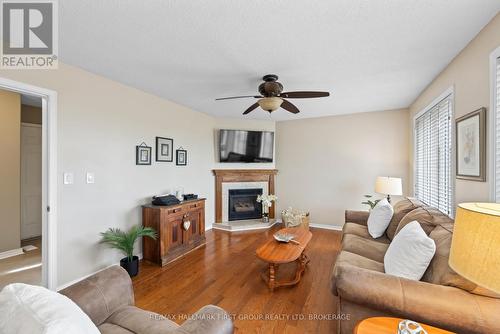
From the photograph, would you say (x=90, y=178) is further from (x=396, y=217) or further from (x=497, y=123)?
(x=497, y=123)

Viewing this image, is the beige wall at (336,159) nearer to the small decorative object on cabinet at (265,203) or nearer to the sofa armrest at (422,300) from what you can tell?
the small decorative object on cabinet at (265,203)

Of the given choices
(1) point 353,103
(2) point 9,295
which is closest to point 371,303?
(2) point 9,295

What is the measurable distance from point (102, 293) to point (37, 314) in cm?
64

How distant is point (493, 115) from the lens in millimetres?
1588

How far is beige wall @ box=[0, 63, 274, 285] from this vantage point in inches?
93.1

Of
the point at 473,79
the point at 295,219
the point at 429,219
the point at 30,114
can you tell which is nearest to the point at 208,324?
the point at 429,219

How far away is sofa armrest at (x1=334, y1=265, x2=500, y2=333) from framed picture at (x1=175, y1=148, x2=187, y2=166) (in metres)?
3.19

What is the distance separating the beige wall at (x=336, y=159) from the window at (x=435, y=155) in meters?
0.51

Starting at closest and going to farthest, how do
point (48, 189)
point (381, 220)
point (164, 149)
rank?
point (48, 189) < point (381, 220) < point (164, 149)

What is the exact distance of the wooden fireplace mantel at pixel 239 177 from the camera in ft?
15.9

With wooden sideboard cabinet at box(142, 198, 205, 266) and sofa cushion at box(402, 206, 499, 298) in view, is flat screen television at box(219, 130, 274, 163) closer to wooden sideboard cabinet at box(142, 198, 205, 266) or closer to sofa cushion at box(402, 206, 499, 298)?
wooden sideboard cabinet at box(142, 198, 205, 266)

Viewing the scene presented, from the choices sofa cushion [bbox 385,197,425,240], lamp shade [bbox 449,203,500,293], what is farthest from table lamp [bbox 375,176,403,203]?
lamp shade [bbox 449,203,500,293]

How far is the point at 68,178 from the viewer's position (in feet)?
7.88

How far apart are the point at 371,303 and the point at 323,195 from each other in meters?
3.54
